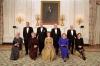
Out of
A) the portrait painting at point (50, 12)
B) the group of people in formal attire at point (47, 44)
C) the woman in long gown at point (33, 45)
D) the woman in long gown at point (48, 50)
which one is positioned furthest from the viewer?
the portrait painting at point (50, 12)

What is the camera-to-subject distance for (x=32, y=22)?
16.8 meters

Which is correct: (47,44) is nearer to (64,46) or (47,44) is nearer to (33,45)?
(33,45)

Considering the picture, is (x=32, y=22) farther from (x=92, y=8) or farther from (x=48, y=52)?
(x=48, y=52)

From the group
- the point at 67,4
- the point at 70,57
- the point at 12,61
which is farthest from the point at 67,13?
the point at 12,61

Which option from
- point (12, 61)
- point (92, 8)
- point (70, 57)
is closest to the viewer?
point (12, 61)

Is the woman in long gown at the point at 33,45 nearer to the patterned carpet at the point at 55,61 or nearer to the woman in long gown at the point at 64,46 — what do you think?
the patterned carpet at the point at 55,61

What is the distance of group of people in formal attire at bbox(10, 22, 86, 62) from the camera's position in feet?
39.3

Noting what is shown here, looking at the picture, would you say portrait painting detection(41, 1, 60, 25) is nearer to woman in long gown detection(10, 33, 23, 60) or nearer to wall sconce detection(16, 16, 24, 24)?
wall sconce detection(16, 16, 24, 24)

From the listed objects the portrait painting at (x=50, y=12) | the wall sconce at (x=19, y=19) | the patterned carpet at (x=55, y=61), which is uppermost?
the portrait painting at (x=50, y=12)

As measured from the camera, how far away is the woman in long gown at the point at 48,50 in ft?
38.9

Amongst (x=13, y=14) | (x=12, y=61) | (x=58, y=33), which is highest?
(x=13, y=14)

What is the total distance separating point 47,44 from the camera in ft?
40.0

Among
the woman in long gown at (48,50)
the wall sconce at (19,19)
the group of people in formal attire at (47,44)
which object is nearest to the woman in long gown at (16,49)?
the group of people in formal attire at (47,44)

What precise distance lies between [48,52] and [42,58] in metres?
0.40
